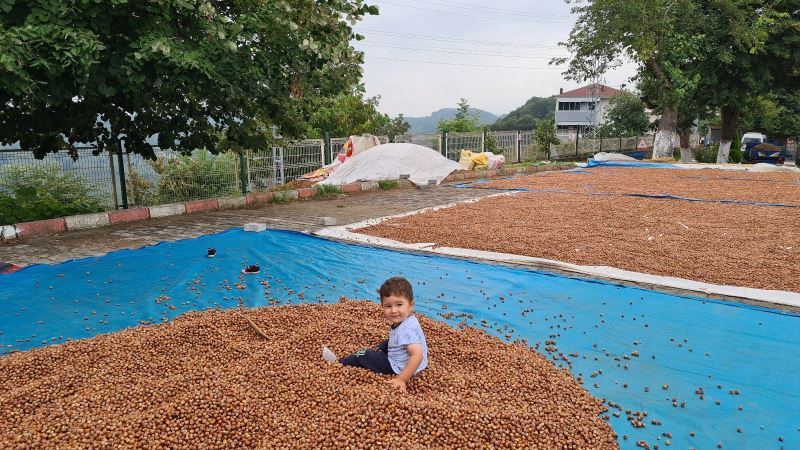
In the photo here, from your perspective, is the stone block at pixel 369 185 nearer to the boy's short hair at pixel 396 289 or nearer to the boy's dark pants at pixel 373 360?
the boy's dark pants at pixel 373 360

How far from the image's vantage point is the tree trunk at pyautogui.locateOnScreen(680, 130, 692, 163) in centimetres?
2229

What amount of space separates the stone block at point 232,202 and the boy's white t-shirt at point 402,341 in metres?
6.98

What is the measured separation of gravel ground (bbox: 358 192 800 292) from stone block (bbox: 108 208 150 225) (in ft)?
11.3

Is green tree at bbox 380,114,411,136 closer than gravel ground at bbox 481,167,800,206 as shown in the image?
No

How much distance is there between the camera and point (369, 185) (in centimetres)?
1200

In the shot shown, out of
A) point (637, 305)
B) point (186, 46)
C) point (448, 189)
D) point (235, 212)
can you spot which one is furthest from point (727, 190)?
point (186, 46)

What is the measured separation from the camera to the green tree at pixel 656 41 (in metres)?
18.8

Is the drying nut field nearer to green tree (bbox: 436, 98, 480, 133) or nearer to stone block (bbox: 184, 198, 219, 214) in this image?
stone block (bbox: 184, 198, 219, 214)

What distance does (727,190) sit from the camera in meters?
10.6

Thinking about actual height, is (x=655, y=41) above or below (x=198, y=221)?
above

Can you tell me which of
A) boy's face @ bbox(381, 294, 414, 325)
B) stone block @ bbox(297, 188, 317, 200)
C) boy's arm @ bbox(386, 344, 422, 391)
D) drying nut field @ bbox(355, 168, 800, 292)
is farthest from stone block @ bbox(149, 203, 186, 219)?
boy's arm @ bbox(386, 344, 422, 391)

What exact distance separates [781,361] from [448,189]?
30.5ft

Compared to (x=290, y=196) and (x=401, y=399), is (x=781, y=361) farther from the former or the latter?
(x=290, y=196)

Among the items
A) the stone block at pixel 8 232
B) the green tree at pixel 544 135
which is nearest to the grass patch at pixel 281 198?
the stone block at pixel 8 232
